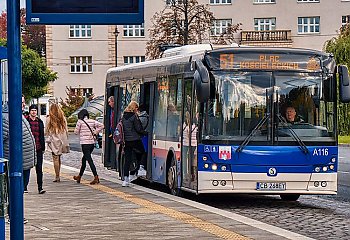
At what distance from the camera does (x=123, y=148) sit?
824 inches

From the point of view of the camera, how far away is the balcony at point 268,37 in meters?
81.1

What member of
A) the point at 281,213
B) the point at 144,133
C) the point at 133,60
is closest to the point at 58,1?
the point at 281,213

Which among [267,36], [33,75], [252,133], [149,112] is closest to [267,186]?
[252,133]

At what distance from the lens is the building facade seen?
8338 centimetres

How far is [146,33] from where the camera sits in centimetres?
8525

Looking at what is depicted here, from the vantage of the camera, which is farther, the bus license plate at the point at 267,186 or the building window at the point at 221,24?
the building window at the point at 221,24

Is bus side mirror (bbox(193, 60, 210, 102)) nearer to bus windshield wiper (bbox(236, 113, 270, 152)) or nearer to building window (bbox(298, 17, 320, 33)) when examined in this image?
bus windshield wiper (bbox(236, 113, 270, 152))

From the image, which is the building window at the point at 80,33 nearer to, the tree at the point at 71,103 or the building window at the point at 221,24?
the tree at the point at 71,103

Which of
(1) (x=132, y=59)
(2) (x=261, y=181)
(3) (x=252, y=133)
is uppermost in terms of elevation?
(1) (x=132, y=59)

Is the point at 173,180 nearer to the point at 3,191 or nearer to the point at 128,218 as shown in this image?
the point at 128,218

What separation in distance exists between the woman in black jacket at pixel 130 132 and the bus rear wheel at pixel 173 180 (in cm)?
118

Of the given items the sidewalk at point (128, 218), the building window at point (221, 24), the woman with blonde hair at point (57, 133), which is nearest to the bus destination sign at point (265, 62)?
the sidewalk at point (128, 218)

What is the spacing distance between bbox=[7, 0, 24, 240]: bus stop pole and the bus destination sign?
9.28m

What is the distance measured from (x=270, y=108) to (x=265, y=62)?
2.70ft
